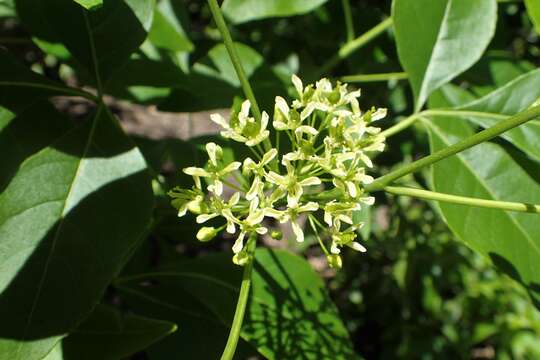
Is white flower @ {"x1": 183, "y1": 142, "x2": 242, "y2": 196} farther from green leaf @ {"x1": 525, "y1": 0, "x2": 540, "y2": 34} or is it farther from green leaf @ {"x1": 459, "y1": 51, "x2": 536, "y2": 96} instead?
green leaf @ {"x1": 459, "y1": 51, "x2": 536, "y2": 96}

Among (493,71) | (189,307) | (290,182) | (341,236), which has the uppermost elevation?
(290,182)

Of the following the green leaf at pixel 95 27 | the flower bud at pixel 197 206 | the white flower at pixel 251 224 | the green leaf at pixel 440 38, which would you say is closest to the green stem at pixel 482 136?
the white flower at pixel 251 224

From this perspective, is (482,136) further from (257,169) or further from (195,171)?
(195,171)

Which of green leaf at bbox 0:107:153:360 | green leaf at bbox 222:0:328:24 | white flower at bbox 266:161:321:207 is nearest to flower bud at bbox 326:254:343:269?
white flower at bbox 266:161:321:207

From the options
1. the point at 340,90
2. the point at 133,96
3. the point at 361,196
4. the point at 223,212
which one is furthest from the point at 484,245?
the point at 133,96

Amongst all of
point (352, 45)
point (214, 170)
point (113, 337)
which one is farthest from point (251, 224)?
point (352, 45)

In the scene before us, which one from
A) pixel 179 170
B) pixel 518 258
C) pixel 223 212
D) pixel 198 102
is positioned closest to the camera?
pixel 223 212

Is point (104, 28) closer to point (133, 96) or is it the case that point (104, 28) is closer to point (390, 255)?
point (133, 96)
